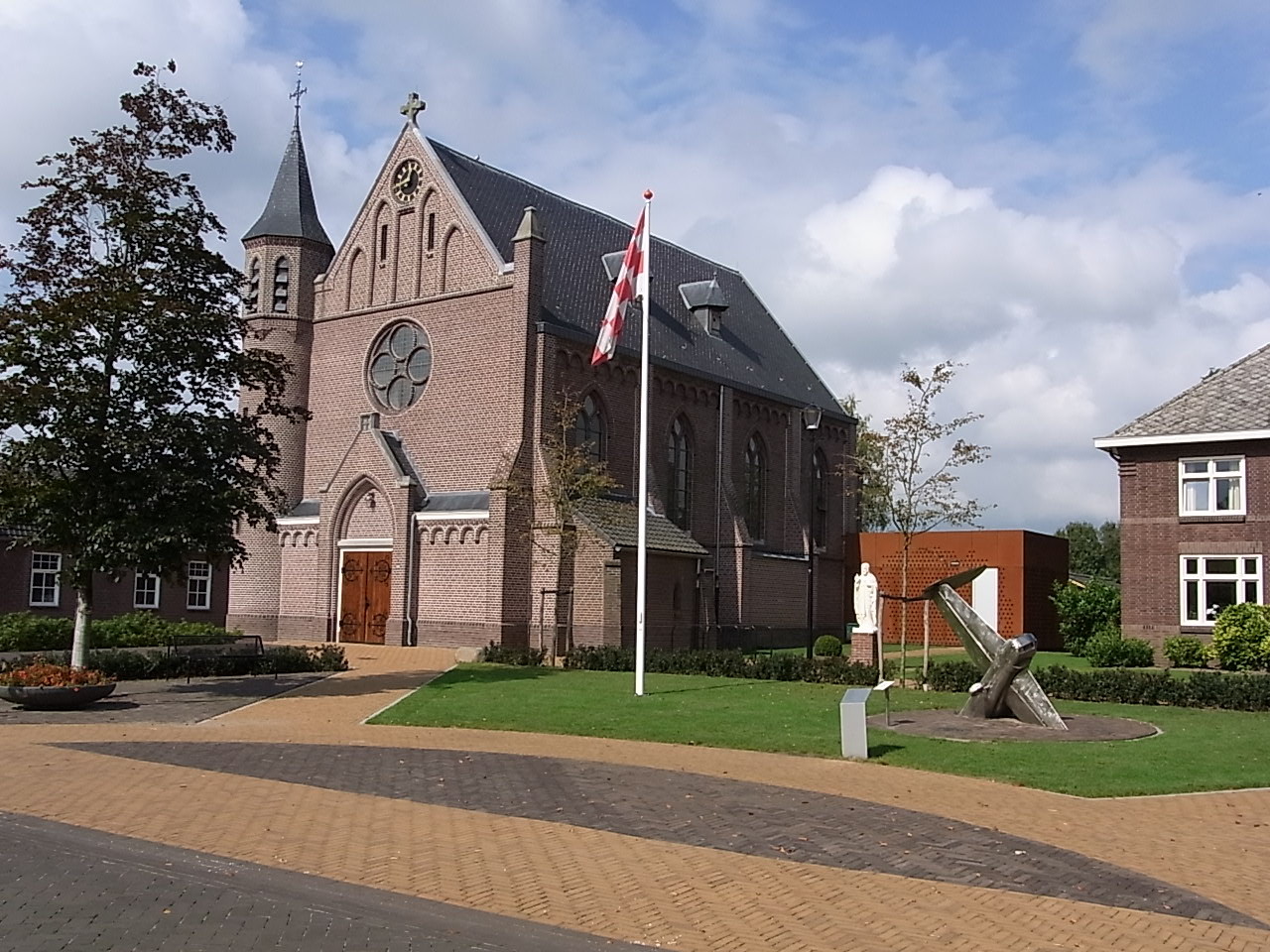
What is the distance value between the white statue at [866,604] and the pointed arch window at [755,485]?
52.2 ft

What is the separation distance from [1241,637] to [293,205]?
31.1 metres

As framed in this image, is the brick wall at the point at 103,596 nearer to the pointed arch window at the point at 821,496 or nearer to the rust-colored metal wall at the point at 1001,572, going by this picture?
the pointed arch window at the point at 821,496

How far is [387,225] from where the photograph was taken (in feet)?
121

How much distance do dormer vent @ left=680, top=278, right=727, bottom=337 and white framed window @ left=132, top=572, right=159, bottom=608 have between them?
21.5m

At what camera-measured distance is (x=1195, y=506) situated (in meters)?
31.0

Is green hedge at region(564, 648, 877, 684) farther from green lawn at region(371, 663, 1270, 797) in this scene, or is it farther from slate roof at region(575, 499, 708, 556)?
slate roof at region(575, 499, 708, 556)

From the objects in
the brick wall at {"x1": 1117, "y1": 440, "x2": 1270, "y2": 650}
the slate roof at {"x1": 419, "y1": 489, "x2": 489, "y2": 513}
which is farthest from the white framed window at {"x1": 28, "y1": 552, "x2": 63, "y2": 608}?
the brick wall at {"x1": 1117, "y1": 440, "x2": 1270, "y2": 650}

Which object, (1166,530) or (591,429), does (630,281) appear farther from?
(1166,530)

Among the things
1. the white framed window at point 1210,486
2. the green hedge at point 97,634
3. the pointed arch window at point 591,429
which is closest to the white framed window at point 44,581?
the green hedge at point 97,634

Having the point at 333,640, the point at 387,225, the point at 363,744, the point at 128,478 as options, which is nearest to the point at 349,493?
the point at 333,640

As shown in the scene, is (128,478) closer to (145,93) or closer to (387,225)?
(145,93)

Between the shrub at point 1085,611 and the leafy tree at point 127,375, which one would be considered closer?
the leafy tree at point 127,375

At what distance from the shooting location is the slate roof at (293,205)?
127 ft

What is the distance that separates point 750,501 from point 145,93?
27032 millimetres
